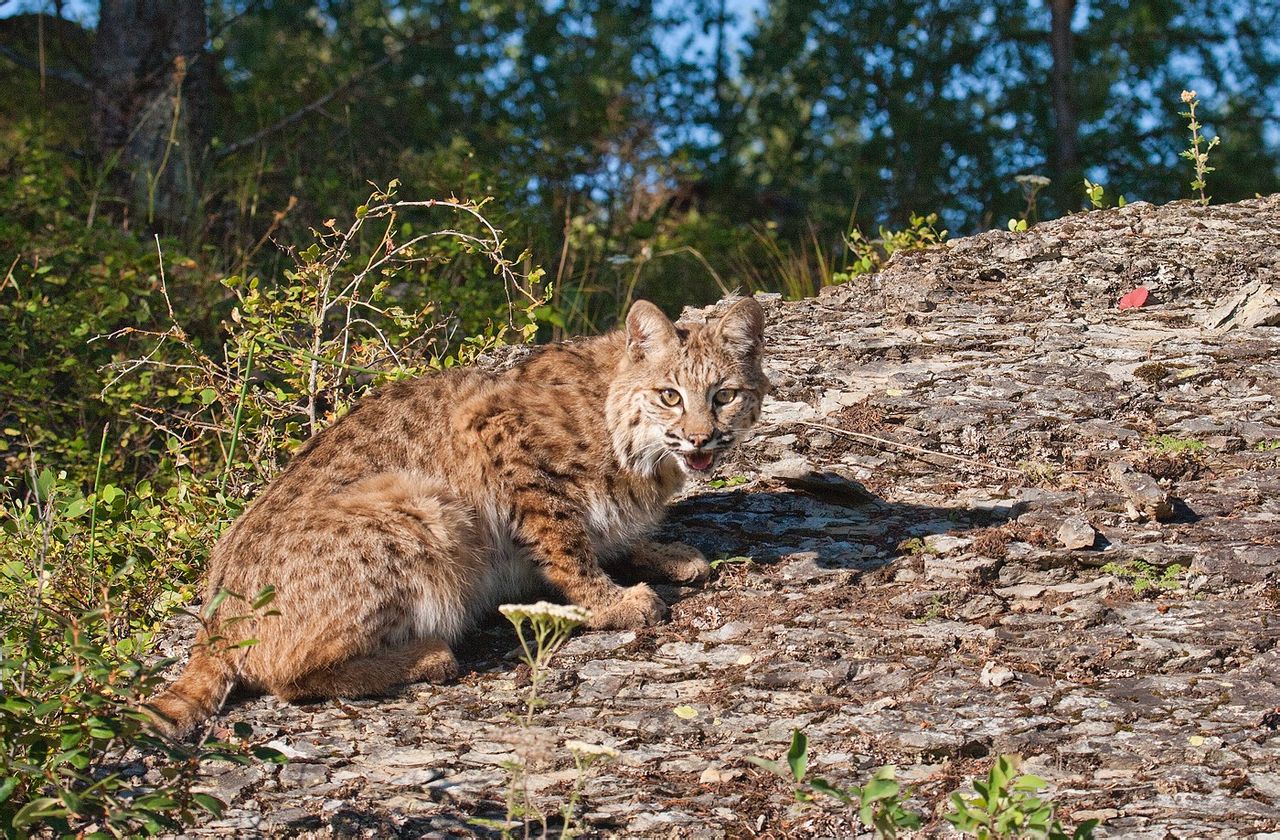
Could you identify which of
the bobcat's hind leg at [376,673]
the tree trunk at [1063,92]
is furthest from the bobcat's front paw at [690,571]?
the tree trunk at [1063,92]

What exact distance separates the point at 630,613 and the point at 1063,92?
11.8 metres

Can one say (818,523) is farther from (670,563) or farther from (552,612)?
(552,612)

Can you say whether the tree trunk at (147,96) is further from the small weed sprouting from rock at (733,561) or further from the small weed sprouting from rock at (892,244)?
the small weed sprouting from rock at (733,561)

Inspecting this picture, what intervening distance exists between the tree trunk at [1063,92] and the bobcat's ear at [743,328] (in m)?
9.99

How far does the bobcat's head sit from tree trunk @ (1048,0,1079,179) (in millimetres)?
10079

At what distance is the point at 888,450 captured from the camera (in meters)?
5.79

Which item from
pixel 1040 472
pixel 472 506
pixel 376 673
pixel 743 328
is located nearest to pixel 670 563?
pixel 472 506

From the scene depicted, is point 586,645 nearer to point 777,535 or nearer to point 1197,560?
point 777,535

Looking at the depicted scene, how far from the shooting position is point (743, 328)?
5.08m

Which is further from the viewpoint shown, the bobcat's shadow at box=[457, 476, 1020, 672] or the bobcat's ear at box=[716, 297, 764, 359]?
the bobcat's ear at box=[716, 297, 764, 359]

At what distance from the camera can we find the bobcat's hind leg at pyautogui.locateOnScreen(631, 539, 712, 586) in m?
4.95

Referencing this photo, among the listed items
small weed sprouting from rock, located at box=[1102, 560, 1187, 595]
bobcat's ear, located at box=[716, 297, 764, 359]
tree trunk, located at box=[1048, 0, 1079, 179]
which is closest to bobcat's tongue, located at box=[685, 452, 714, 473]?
bobcat's ear, located at box=[716, 297, 764, 359]

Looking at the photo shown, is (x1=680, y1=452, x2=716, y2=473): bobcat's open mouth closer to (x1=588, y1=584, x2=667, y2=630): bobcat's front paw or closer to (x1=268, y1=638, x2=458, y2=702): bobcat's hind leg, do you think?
(x1=588, y1=584, x2=667, y2=630): bobcat's front paw

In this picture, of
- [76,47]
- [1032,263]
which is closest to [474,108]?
[76,47]
